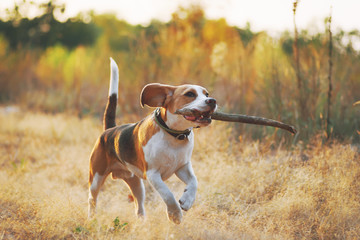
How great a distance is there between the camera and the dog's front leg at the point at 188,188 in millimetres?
3383

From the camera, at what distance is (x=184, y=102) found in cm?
351

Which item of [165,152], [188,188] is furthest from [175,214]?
[165,152]

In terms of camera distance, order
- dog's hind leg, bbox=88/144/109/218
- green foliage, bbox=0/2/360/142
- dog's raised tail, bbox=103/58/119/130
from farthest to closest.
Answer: green foliage, bbox=0/2/360/142 < dog's raised tail, bbox=103/58/119/130 < dog's hind leg, bbox=88/144/109/218

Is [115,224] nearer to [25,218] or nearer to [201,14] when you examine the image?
[25,218]

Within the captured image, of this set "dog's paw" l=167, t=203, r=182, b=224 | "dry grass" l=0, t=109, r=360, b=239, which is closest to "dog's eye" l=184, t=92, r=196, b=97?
"dog's paw" l=167, t=203, r=182, b=224

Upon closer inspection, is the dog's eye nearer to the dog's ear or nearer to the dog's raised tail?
the dog's ear

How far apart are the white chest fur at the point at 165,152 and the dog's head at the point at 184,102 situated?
0.52 ft

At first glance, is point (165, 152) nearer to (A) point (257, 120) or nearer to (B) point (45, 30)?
(A) point (257, 120)

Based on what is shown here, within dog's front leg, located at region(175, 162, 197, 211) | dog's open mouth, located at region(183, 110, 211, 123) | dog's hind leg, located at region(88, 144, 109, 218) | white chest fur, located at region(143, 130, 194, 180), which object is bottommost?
dog's hind leg, located at region(88, 144, 109, 218)

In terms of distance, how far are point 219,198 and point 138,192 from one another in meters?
0.89

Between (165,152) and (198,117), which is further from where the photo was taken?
(165,152)

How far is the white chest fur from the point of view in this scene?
11.4ft

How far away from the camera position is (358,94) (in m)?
7.13

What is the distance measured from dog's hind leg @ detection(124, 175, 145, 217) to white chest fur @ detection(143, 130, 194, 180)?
2.82 ft
